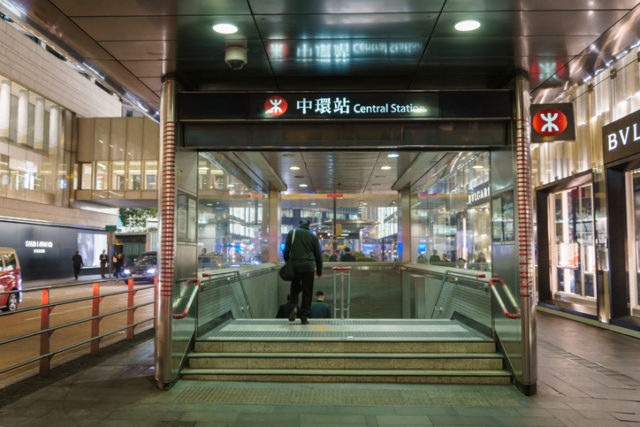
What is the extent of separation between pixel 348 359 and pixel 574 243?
28.3 ft

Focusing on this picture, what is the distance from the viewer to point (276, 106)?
5.71 m

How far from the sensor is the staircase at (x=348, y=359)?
5.59 m

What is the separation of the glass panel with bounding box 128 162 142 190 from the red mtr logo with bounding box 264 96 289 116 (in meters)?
27.5

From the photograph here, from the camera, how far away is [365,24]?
4469mm

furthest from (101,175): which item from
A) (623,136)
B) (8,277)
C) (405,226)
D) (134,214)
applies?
(623,136)

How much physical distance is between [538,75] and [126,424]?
5.47 m

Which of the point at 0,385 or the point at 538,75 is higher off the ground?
the point at 538,75

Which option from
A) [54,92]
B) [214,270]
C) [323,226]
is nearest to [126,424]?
[214,270]

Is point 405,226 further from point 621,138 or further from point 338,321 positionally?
point 338,321

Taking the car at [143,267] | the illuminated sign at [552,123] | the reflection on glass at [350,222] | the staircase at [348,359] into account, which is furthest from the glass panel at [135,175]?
the illuminated sign at [552,123]

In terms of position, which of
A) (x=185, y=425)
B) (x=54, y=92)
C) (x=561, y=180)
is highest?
(x=54, y=92)

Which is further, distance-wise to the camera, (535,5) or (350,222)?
(350,222)

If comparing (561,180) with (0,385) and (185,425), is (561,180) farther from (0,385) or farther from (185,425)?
(0,385)

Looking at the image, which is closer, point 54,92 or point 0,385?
point 0,385
